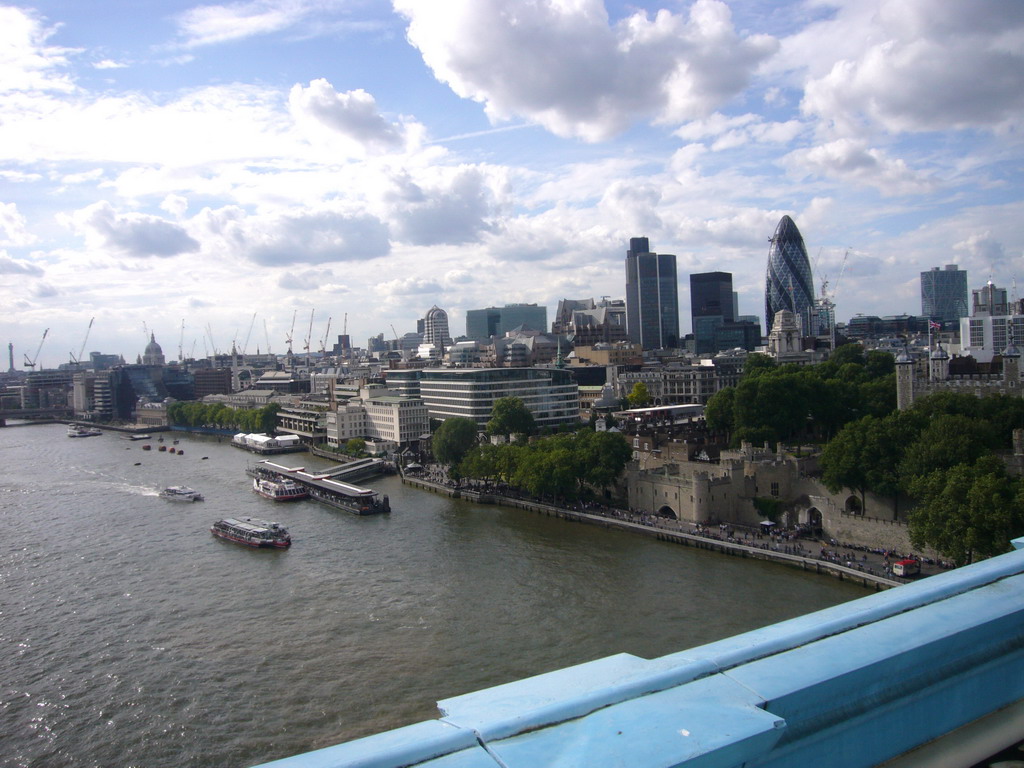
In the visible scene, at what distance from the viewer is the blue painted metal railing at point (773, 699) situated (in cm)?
230

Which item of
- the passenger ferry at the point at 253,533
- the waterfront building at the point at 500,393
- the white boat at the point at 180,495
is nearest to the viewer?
the passenger ferry at the point at 253,533

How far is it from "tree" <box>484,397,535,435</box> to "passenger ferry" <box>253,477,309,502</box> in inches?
452

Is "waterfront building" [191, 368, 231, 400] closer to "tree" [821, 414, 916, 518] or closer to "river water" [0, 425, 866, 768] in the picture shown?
"river water" [0, 425, 866, 768]

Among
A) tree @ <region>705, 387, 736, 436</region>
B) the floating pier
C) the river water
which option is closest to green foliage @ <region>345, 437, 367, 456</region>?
the floating pier

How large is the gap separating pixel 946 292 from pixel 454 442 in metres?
132

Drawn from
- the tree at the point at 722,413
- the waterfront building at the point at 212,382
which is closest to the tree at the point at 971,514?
the tree at the point at 722,413

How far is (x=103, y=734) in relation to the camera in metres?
12.1

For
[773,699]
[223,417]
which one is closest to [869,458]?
[773,699]

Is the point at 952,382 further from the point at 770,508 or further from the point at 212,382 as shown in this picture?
the point at 212,382

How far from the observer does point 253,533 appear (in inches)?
950

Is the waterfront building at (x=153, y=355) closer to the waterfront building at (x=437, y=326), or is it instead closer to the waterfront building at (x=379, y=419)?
the waterfront building at (x=437, y=326)

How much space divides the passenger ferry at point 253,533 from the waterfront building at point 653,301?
114m

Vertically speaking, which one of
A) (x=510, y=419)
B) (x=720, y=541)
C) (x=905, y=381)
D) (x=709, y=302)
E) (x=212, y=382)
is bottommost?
(x=720, y=541)

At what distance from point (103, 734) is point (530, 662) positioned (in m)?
6.98
